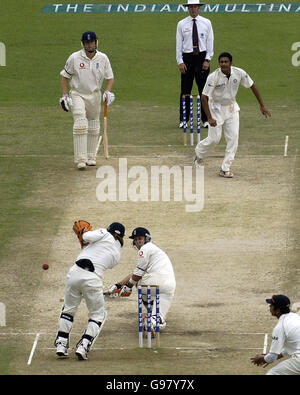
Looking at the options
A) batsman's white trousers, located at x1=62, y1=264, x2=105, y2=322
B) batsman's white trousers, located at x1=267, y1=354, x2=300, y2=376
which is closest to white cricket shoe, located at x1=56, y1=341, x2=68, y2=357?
batsman's white trousers, located at x1=62, y1=264, x2=105, y2=322

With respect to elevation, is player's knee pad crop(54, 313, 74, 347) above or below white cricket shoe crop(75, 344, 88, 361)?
above

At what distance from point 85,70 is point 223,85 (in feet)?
8.41

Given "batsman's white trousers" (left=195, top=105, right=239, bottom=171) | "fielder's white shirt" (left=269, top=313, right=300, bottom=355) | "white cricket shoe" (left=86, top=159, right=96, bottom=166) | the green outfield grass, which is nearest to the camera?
A: "fielder's white shirt" (left=269, top=313, right=300, bottom=355)

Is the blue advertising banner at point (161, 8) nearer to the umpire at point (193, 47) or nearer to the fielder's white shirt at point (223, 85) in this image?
the umpire at point (193, 47)

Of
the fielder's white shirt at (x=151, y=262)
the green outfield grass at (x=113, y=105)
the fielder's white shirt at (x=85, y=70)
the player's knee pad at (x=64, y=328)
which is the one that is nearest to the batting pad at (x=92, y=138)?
the green outfield grass at (x=113, y=105)

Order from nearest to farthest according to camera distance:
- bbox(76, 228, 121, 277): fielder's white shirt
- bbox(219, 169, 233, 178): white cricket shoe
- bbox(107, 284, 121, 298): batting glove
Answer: bbox(76, 228, 121, 277): fielder's white shirt < bbox(107, 284, 121, 298): batting glove < bbox(219, 169, 233, 178): white cricket shoe

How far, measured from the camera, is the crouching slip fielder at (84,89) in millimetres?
24625

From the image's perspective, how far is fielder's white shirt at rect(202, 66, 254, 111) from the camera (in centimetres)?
2398

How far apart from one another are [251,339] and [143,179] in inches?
273

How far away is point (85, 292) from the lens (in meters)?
17.6

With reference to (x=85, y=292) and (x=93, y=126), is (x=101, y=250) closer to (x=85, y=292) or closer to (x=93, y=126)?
(x=85, y=292)

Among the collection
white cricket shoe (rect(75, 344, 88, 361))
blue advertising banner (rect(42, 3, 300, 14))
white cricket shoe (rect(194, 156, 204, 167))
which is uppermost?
blue advertising banner (rect(42, 3, 300, 14))

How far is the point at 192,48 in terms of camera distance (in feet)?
89.7

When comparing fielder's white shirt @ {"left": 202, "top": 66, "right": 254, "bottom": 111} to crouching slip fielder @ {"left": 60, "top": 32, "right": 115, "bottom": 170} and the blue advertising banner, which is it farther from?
the blue advertising banner
